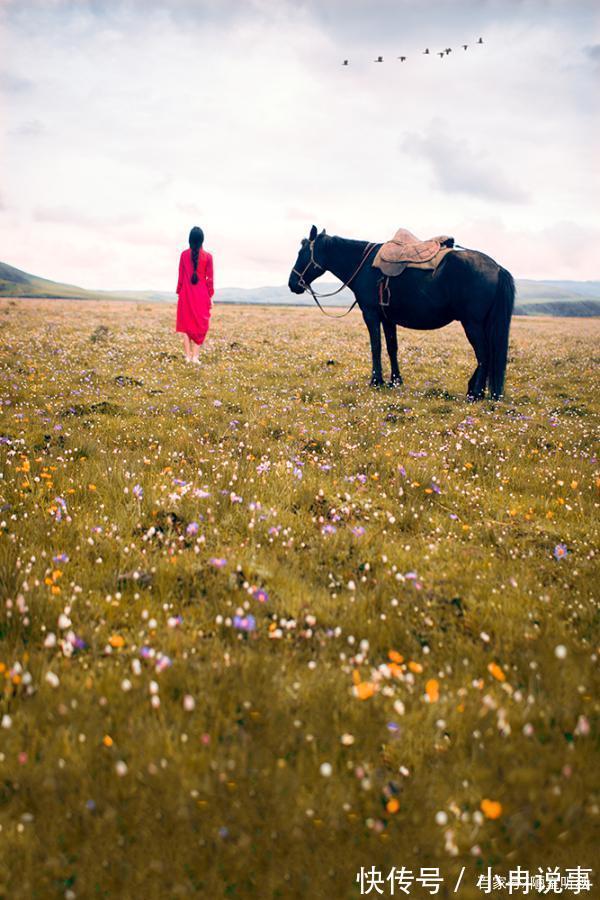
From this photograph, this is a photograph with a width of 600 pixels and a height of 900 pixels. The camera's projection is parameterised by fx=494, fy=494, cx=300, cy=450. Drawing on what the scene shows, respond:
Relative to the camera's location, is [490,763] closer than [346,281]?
Yes

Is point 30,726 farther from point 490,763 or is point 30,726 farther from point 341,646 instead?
point 490,763

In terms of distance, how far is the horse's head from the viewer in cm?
1562

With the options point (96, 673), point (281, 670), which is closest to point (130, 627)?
point (96, 673)

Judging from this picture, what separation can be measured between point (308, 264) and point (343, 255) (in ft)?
4.22

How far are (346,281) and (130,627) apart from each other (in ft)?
44.0

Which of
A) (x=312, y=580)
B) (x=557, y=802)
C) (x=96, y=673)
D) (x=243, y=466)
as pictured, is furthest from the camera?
(x=243, y=466)

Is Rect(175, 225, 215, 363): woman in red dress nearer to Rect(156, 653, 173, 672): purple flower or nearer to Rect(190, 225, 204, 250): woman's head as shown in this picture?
Rect(190, 225, 204, 250): woman's head

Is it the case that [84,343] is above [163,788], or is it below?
above

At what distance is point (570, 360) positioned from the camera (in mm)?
22125

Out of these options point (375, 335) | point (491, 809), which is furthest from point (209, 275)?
point (491, 809)

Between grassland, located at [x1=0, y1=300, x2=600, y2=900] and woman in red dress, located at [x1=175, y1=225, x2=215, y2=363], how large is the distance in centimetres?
1029

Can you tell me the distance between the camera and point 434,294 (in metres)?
13.4

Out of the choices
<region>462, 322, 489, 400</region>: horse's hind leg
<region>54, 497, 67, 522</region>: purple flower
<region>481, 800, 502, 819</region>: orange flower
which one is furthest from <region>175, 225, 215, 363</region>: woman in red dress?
<region>481, 800, 502, 819</region>: orange flower

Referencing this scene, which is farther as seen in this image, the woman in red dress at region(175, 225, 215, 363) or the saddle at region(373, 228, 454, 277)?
the woman in red dress at region(175, 225, 215, 363)
